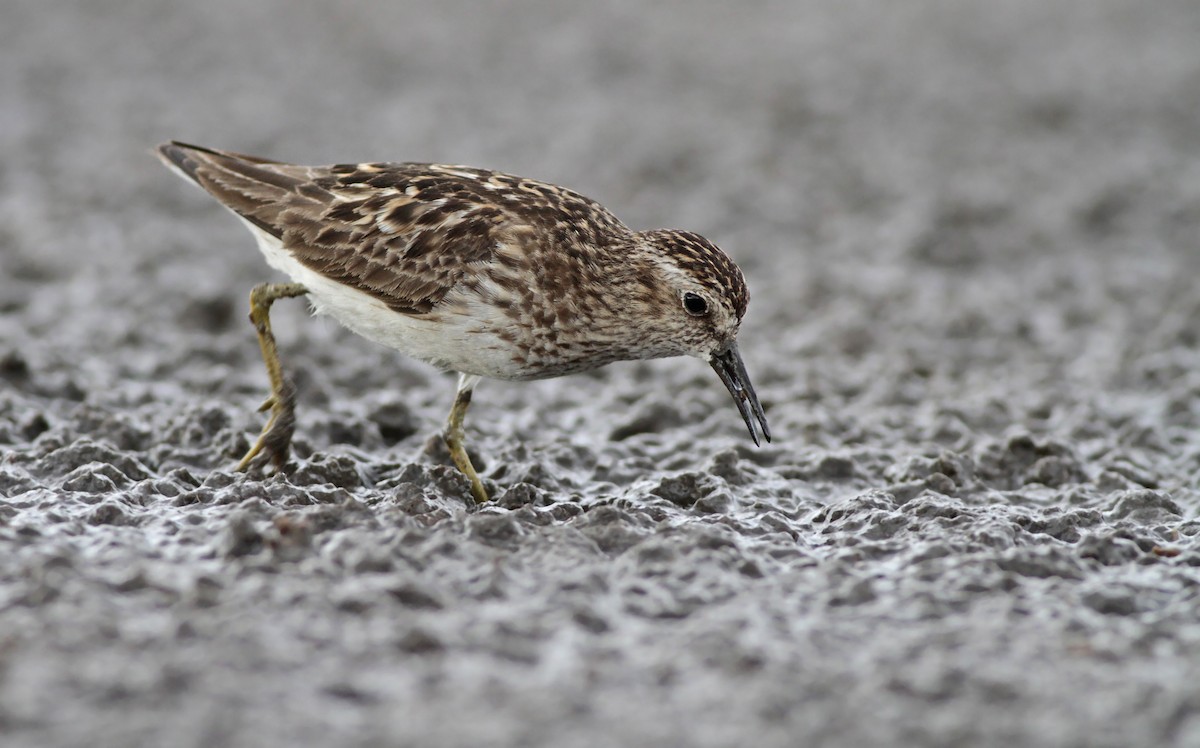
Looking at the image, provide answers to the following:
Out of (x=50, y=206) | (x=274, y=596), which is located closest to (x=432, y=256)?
(x=274, y=596)

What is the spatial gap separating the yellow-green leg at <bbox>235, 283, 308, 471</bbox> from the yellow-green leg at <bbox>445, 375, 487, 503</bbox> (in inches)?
35.6

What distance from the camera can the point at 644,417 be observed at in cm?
900

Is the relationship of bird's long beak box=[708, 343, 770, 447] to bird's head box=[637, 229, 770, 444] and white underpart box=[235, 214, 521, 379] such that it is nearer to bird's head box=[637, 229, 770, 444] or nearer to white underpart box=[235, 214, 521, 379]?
bird's head box=[637, 229, 770, 444]

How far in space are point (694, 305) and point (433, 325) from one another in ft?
4.64

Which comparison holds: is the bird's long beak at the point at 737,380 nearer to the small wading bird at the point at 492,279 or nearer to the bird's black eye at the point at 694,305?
the small wading bird at the point at 492,279

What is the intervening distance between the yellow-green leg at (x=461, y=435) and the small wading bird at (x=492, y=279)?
0.05ft

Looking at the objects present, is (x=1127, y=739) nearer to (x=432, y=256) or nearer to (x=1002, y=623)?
(x=1002, y=623)

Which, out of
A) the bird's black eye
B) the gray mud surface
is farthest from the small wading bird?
the gray mud surface

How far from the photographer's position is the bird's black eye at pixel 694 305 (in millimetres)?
7189

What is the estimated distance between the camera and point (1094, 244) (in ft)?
41.7

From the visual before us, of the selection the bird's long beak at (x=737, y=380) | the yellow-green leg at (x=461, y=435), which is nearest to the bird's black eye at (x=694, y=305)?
the bird's long beak at (x=737, y=380)

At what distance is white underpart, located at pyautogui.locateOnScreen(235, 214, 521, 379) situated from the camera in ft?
23.1

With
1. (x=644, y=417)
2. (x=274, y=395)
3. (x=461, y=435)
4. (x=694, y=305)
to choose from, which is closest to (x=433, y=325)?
(x=461, y=435)

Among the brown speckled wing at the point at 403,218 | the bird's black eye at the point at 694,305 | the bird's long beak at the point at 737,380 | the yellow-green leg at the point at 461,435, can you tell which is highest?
the brown speckled wing at the point at 403,218
